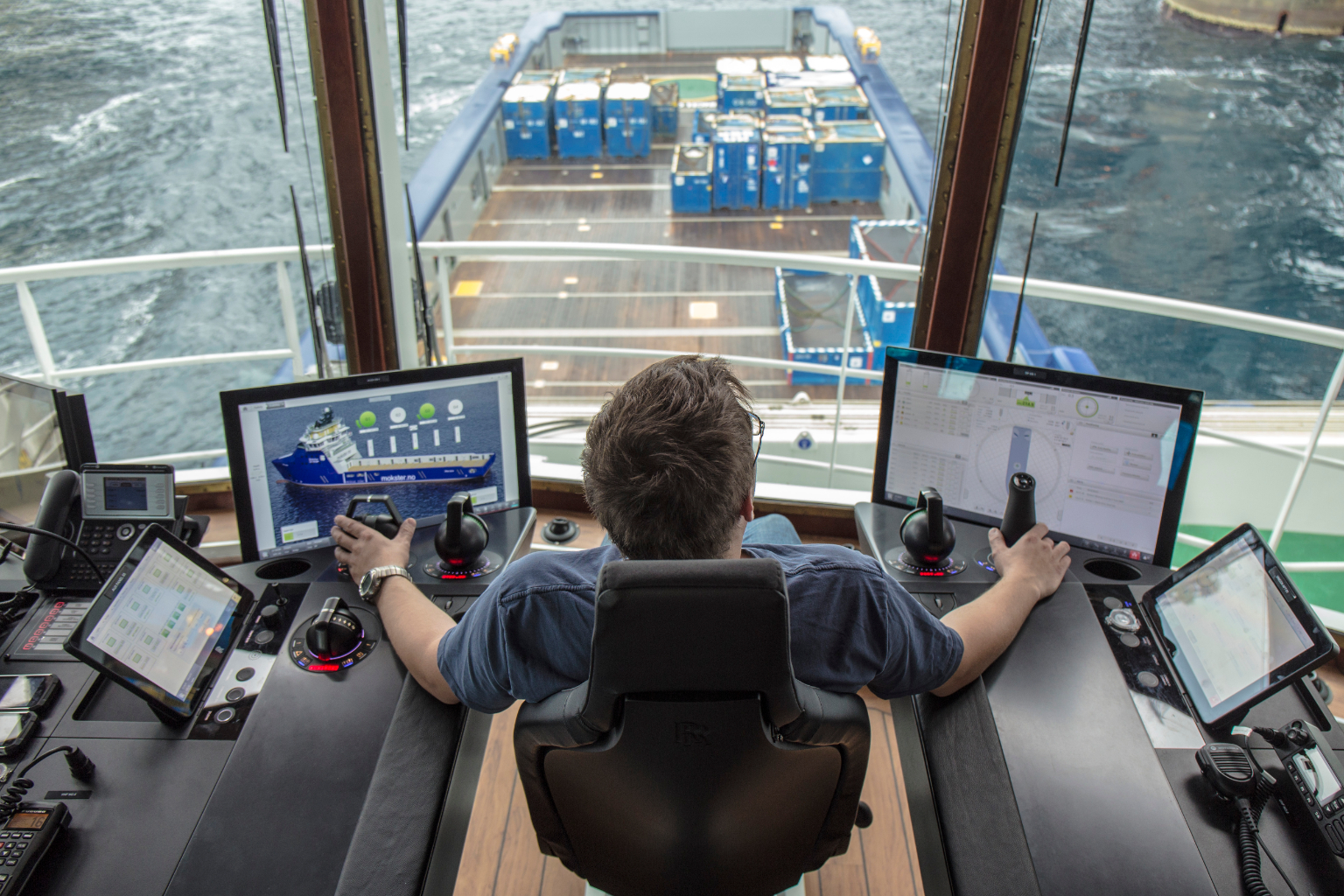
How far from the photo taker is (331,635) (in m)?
1.10

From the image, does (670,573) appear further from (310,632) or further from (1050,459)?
(1050,459)

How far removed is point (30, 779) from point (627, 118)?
14549 millimetres

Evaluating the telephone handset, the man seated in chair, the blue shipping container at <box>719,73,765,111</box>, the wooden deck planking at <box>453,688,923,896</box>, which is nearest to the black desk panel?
the man seated in chair

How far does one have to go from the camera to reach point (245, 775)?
94 centimetres

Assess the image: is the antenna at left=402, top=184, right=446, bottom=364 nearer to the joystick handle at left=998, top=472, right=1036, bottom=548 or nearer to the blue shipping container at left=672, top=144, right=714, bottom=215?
the joystick handle at left=998, top=472, right=1036, bottom=548

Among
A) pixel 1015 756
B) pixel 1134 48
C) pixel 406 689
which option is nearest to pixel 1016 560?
pixel 1015 756

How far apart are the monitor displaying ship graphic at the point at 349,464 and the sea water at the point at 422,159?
0.91 m

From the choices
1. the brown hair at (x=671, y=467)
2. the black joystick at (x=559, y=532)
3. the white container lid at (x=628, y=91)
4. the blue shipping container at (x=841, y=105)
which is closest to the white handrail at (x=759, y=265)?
the black joystick at (x=559, y=532)

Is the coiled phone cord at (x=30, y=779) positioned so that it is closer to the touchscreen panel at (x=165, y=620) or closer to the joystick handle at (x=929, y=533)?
the touchscreen panel at (x=165, y=620)

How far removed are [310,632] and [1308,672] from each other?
129cm

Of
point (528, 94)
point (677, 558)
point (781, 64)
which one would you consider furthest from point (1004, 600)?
point (781, 64)

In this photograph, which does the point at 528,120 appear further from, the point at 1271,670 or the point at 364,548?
the point at 1271,670

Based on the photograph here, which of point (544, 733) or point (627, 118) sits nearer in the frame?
point (544, 733)

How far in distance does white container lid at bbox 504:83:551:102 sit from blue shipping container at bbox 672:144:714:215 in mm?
2869
